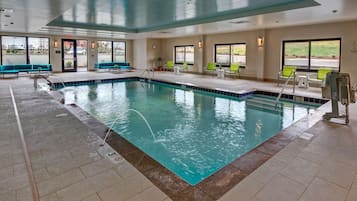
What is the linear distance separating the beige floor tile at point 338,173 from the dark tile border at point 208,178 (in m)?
0.62

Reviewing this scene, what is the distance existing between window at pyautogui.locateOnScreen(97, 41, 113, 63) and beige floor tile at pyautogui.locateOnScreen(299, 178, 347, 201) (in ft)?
53.3

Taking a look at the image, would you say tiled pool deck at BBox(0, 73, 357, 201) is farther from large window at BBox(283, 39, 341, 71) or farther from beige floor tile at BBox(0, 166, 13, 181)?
large window at BBox(283, 39, 341, 71)

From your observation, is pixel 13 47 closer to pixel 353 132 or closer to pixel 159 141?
pixel 159 141

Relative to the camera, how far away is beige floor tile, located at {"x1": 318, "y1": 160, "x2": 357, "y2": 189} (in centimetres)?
250

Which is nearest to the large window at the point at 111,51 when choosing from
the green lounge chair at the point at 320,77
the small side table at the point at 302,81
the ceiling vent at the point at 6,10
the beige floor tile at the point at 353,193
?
the ceiling vent at the point at 6,10

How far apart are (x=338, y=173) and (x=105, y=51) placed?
1635 centimetres

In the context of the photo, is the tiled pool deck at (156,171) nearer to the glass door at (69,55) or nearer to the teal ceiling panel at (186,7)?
the teal ceiling panel at (186,7)

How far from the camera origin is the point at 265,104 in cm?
742

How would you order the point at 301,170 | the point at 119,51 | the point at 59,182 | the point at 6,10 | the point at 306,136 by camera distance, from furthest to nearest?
the point at 119,51
the point at 6,10
the point at 306,136
the point at 301,170
the point at 59,182

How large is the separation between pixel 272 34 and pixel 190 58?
5.97 metres

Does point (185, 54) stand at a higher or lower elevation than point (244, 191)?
higher

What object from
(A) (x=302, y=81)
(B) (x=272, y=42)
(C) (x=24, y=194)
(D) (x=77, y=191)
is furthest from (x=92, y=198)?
(B) (x=272, y=42)

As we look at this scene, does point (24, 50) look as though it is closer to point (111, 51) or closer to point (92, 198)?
point (111, 51)

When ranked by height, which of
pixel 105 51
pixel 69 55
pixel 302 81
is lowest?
pixel 302 81
